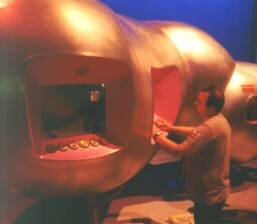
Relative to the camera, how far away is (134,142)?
3.66 metres

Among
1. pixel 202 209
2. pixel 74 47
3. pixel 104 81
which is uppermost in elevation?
pixel 74 47

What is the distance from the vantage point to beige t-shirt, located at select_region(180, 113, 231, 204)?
353 cm

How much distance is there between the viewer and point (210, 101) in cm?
357

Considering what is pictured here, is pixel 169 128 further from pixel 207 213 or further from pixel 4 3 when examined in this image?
pixel 4 3

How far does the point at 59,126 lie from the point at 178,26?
1948 millimetres

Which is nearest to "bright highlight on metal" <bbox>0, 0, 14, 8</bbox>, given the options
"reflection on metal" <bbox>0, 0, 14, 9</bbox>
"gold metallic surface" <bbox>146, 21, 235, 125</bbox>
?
"reflection on metal" <bbox>0, 0, 14, 9</bbox>

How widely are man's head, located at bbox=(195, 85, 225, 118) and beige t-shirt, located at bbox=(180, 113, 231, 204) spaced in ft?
0.18

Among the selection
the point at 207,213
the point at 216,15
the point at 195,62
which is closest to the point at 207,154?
the point at 207,213

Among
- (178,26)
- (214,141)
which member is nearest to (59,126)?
(214,141)

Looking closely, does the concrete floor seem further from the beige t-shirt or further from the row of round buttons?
the row of round buttons

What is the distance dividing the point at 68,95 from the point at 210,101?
41.5 inches

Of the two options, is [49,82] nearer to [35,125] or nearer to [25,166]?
[35,125]

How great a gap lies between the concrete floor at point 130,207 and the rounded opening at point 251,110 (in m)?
0.84

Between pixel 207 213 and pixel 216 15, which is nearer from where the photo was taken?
pixel 207 213
